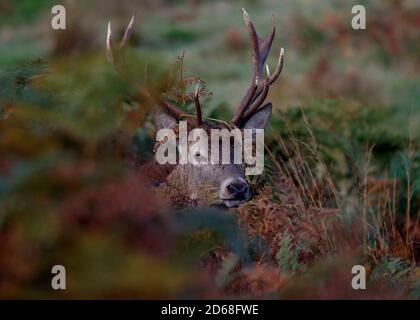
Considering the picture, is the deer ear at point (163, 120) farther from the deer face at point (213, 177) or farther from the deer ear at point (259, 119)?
the deer ear at point (259, 119)

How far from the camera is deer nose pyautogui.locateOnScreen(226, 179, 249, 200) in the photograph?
6.18 metres

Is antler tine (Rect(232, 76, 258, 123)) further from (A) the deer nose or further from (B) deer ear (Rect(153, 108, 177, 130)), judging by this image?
(A) the deer nose

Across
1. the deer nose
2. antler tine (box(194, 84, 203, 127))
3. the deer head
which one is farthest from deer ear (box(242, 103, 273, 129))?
the deer nose

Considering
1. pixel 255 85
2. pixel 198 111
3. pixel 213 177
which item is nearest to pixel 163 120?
pixel 198 111

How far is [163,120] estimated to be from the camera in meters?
6.64

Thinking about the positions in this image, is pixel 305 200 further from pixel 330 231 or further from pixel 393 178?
pixel 393 178

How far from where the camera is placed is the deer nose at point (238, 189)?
6.18 meters

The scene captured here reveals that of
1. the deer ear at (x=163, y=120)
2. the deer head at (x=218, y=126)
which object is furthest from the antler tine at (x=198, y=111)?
the deer ear at (x=163, y=120)

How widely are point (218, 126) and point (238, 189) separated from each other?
66cm

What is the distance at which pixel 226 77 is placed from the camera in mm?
15586

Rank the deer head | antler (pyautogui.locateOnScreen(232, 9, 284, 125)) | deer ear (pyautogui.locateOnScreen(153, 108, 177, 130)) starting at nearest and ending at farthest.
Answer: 1. the deer head
2. deer ear (pyautogui.locateOnScreen(153, 108, 177, 130))
3. antler (pyautogui.locateOnScreen(232, 9, 284, 125))

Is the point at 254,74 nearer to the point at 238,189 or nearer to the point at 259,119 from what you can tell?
the point at 259,119

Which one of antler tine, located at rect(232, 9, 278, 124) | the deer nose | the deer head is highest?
antler tine, located at rect(232, 9, 278, 124)
